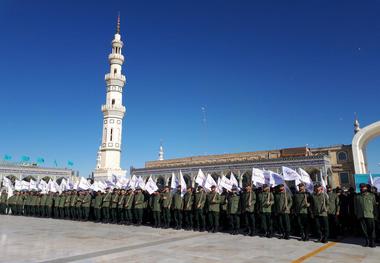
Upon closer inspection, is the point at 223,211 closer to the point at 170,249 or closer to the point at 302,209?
the point at 302,209

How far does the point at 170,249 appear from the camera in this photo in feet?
23.7

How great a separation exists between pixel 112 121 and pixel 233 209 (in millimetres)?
36262

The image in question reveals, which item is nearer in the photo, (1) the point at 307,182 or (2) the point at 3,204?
(1) the point at 307,182

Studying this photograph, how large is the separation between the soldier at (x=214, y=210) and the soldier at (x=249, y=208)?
100 centimetres

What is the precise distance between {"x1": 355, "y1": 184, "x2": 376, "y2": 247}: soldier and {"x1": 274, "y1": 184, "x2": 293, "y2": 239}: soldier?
1874mm

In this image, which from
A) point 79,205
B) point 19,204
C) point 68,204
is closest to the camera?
point 79,205

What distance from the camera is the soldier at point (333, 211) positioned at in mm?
9156

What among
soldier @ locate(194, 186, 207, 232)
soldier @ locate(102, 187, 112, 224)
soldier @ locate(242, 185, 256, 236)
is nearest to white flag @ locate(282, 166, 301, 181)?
soldier @ locate(242, 185, 256, 236)

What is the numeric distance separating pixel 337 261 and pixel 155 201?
772 centimetres

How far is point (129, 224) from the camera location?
13078 mm

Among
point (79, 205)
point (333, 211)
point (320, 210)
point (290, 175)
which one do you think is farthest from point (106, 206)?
point (333, 211)

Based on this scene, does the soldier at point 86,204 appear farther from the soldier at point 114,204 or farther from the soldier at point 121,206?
the soldier at point 121,206

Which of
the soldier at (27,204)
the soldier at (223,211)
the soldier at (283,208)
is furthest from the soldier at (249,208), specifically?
the soldier at (27,204)

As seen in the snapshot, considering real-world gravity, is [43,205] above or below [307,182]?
below
